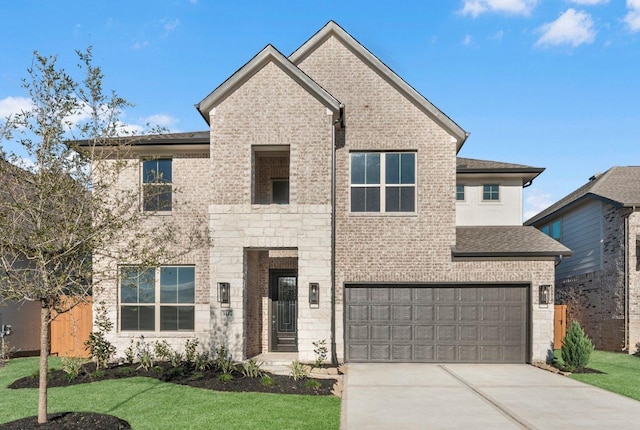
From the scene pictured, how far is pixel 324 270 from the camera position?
44.5 feet

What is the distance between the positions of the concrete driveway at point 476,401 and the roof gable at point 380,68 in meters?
7.01

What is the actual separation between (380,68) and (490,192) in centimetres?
802

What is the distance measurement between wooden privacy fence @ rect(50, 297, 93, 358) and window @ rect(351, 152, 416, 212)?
29.9 ft

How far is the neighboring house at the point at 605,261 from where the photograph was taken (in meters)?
17.4

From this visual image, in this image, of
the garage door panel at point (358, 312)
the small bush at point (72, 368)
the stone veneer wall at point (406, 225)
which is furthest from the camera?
the garage door panel at point (358, 312)

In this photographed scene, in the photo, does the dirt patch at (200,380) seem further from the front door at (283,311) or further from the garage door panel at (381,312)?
the garage door panel at (381,312)

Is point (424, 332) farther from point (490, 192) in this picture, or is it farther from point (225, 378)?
point (490, 192)

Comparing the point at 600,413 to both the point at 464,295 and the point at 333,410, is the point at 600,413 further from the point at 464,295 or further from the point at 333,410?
the point at 464,295

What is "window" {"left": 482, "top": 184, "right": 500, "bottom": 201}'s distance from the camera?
20016 mm

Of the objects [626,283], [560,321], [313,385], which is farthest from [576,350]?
[313,385]

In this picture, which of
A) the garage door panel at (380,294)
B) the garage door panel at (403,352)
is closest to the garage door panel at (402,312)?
the garage door panel at (380,294)

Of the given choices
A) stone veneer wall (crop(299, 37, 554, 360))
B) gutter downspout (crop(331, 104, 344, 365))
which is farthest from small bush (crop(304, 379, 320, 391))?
stone veneer wall (crop(299, 37, 554, 360))

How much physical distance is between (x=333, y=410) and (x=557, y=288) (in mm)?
18668

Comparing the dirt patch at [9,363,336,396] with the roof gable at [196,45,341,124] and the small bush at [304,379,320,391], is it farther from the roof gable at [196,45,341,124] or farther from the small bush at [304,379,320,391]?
the roof gable at [196,45,341,124]
